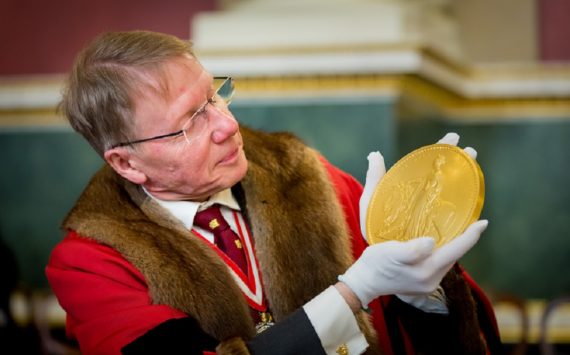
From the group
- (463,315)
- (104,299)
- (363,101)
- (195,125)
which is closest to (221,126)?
(195,125)

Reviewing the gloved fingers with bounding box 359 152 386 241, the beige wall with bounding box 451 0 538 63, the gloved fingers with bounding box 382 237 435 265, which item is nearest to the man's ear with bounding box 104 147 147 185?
the gloved fingers with bounding box 359 152 386 241

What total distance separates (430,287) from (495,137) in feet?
13.0

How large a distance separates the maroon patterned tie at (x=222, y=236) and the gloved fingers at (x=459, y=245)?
577 mm

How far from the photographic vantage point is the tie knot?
233 centimetres

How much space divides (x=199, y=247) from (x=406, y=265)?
0.54 meters

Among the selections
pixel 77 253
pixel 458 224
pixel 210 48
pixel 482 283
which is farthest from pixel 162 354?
pixel 482 283

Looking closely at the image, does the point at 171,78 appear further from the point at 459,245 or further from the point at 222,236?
the point at 459,245

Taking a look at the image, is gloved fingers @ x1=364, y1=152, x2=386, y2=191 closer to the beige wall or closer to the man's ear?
the man's ear

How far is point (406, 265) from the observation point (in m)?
1.90

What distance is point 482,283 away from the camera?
19.1ft

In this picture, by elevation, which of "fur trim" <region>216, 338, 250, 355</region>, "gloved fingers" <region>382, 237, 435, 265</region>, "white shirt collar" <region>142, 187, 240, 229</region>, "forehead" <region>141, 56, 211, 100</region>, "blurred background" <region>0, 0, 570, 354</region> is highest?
"forehead" <region>141, 56, 211, 100</region>

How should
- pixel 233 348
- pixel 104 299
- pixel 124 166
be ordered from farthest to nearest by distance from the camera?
pixel 124 166 < pixel 104 299 < pixel 233 348

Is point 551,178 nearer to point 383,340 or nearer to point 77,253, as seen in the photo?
point 383,340

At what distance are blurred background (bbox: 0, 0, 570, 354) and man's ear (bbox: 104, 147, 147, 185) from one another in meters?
2.32
